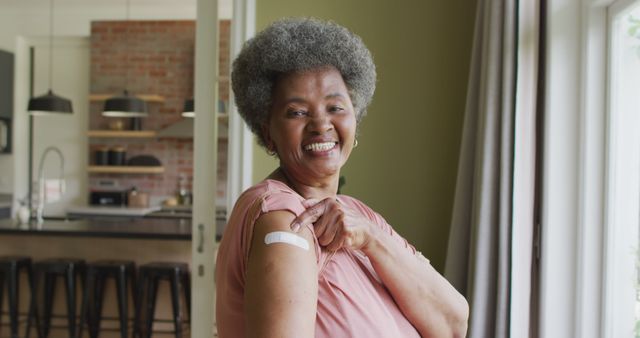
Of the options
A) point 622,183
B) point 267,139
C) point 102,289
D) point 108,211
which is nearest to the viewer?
point 267,139

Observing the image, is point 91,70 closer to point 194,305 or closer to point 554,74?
point 194,305

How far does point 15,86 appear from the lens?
758 cm

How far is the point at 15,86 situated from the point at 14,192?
1345 millimetres

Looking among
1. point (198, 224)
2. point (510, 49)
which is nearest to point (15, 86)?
point (198, 224)

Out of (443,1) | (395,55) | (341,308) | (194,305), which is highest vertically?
(443,1)

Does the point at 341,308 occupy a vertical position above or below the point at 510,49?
below

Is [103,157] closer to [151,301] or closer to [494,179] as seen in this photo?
[151,301]

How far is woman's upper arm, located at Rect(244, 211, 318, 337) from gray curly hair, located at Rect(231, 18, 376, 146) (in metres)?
0.31

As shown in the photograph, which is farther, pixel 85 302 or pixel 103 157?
pixel 103 157

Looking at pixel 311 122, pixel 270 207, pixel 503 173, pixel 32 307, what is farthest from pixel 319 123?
pixel 32 307

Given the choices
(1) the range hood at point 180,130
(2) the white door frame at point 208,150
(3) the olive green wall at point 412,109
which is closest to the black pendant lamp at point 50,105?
(1) the range hood at point 180,130

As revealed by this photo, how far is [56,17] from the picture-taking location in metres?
7.55

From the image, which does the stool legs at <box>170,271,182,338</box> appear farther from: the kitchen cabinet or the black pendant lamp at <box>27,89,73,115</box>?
the kitchen cabinet

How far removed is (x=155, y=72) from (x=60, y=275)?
3514 millimetres
